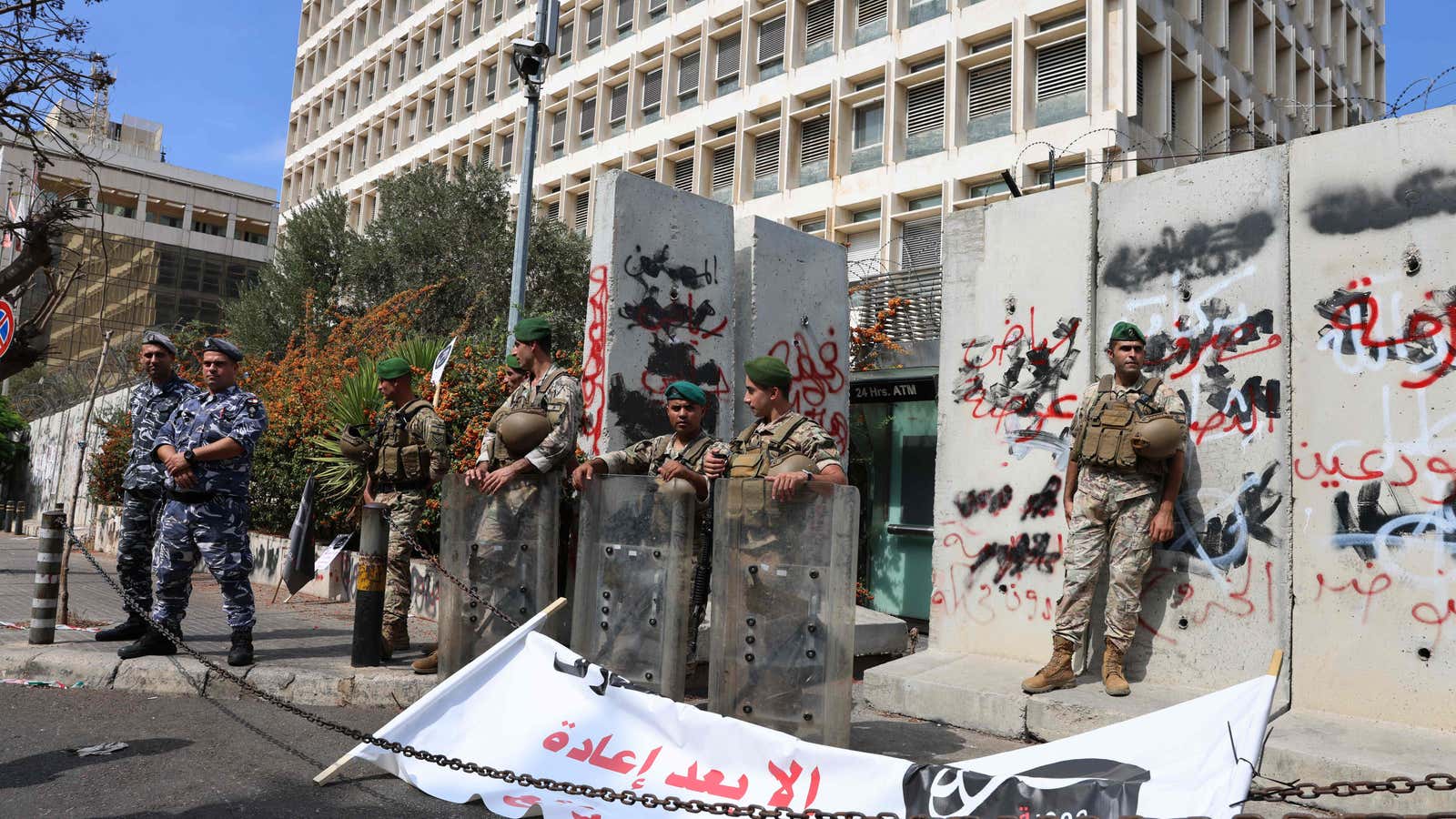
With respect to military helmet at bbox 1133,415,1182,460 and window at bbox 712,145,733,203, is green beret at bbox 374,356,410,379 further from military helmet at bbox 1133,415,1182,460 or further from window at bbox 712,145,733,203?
window at bbox 712,145,733,203

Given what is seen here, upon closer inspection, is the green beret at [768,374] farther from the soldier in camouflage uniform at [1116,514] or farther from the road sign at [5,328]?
the road sign at [5,328]

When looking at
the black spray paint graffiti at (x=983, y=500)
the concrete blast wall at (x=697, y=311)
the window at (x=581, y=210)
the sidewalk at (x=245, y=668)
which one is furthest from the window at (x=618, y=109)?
the black spray paint graffiti at (x=983, y=500)

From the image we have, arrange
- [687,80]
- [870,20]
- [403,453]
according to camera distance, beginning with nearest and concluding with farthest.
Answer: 1. [403,453]
2. [870,20]
3. [687,80]

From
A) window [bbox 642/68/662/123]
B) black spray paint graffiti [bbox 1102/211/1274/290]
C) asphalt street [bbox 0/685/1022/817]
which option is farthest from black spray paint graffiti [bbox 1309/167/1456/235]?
window [bbox 642/68/662/123]

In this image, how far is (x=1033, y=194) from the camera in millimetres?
6270

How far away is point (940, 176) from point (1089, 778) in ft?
66.2

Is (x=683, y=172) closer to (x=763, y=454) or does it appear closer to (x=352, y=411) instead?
(x=352, y=411)

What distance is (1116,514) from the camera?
5.20 metres

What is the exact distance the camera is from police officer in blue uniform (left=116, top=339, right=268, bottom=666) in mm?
5348

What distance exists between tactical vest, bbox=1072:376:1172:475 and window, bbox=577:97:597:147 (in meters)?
27.9

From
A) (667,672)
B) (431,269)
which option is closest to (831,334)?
(667,672)

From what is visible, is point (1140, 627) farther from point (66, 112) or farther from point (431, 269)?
point (431, 269)

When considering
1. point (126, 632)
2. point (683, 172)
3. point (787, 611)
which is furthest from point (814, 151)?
point (787, 611)

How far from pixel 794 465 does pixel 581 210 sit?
28361 mm
